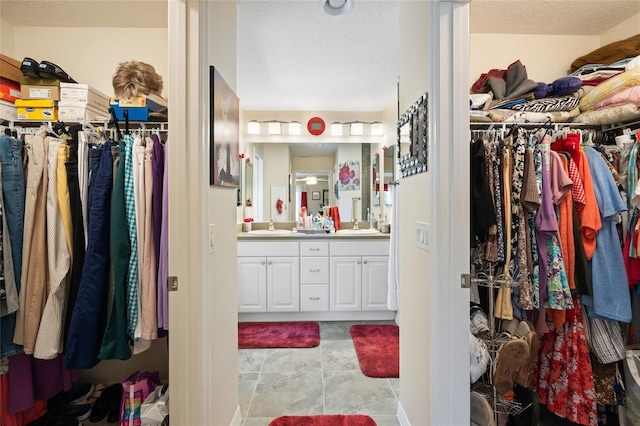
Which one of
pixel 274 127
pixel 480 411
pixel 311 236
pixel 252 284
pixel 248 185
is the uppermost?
pixel 274 127

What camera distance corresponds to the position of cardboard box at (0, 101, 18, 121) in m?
1.52

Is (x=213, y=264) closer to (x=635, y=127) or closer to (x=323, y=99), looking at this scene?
(x=635, y=127)

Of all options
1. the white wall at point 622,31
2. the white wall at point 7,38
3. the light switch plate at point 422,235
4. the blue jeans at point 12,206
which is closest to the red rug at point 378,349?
the light switch plate at point 422,235

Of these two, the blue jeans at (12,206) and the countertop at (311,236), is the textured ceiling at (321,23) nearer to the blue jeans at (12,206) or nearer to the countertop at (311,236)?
the blue jeans at (12,206)

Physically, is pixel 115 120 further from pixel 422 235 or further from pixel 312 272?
pixel 312 272

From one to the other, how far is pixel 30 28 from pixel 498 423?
11.5ft

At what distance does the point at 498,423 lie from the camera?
142 centimetres

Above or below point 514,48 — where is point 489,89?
below

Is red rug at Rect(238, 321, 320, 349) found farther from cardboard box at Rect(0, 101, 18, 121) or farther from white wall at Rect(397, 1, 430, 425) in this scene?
cardboard box at Rect(0, 101, 18, 121)

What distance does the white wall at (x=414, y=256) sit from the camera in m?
1.30

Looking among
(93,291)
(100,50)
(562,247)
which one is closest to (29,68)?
(100,50)

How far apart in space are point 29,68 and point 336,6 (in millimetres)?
1664

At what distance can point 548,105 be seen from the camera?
1653 mm

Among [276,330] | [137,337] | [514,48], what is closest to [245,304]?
[276,330]
